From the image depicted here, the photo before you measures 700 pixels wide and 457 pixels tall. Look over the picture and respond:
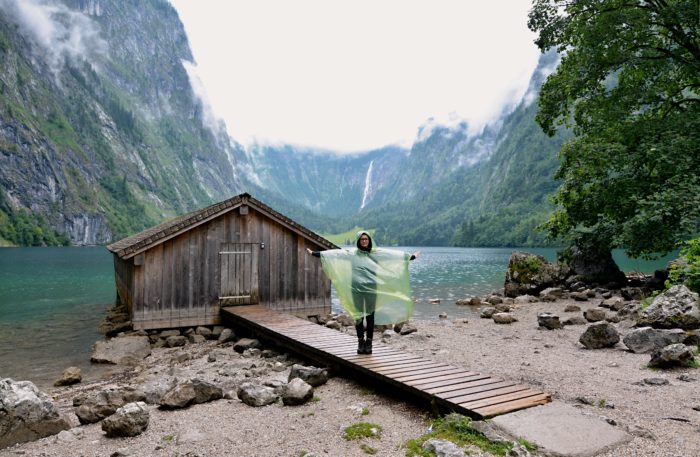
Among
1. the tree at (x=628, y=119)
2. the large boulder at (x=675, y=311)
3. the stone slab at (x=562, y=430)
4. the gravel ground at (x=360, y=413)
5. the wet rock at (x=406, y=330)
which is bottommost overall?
the wet rock at (x=406, y=330)

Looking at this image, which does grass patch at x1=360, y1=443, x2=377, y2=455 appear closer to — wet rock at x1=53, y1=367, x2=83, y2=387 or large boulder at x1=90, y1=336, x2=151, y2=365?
wet rock at x1=53, y1=367, x2=83, y2=387

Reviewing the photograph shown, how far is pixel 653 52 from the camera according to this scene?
2131 cm

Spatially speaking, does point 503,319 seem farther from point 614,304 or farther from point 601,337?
point 601,337

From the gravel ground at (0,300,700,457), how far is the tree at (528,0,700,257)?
31.3 ft

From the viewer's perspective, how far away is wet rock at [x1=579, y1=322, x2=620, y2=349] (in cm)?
1198

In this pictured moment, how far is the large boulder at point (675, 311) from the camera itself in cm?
1180

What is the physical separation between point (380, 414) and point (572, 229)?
2039cm

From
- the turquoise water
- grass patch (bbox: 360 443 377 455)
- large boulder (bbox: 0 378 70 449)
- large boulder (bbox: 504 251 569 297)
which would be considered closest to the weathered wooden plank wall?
the turquoise water

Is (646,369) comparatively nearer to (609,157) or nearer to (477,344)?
(477,344)

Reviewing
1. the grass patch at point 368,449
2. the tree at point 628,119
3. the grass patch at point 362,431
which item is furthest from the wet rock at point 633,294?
the grass patch at point 368,449

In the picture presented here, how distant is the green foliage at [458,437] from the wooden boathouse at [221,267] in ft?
39.7

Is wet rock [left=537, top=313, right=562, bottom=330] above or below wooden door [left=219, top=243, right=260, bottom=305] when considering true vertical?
below

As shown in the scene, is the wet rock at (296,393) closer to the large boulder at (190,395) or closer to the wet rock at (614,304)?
the large boulder at (190,395)

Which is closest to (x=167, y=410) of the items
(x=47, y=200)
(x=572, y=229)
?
(x=572, y=229)
